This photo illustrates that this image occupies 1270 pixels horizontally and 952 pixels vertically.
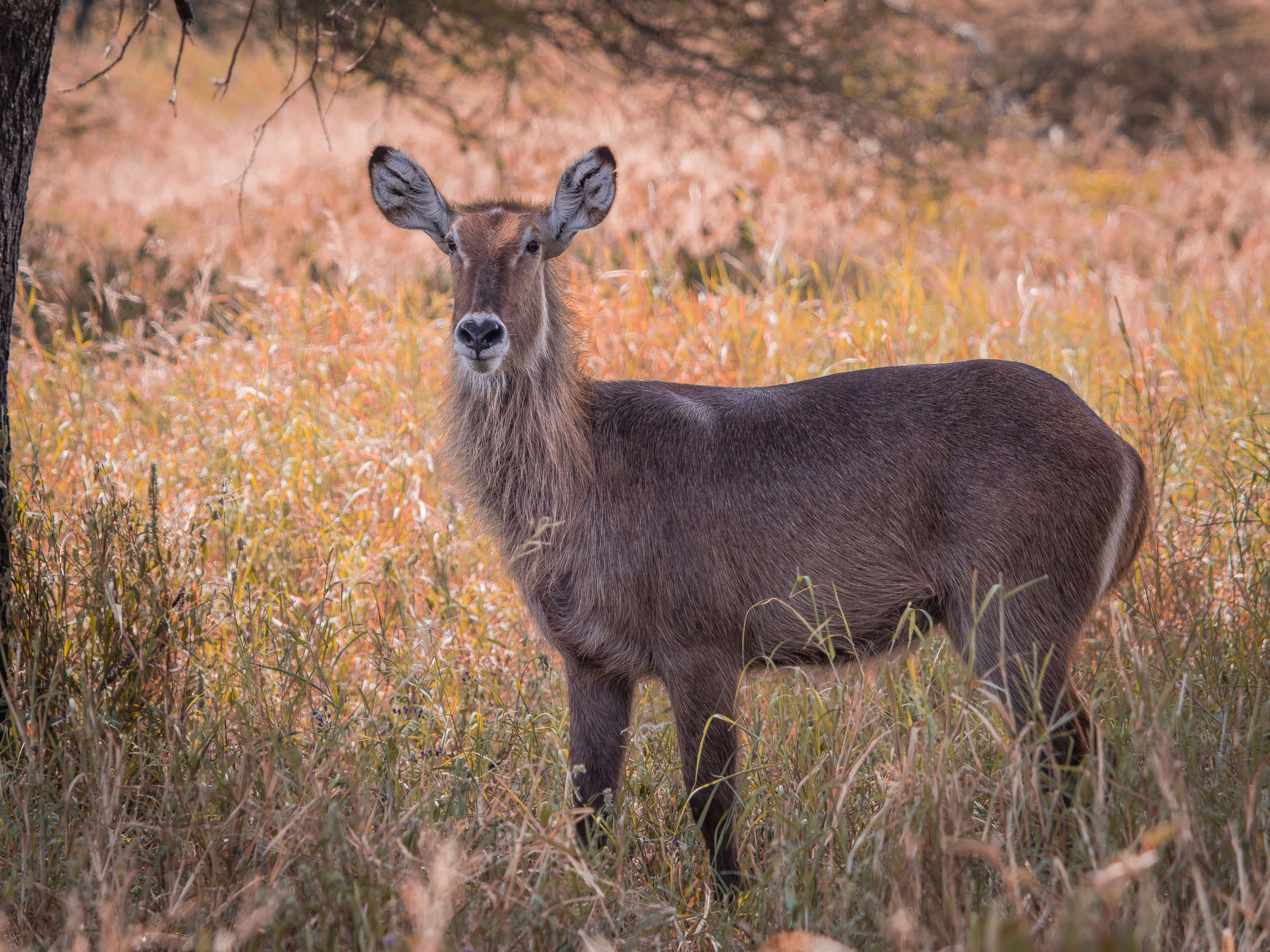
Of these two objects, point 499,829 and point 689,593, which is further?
point 689,593

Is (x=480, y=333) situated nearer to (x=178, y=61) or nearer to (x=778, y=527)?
(x=778, y=527)

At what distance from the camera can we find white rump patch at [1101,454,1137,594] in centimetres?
298

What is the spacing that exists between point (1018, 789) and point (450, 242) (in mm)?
2126

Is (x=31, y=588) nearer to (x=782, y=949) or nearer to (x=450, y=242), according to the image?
(x=450, y=242)

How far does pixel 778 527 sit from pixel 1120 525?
90cm

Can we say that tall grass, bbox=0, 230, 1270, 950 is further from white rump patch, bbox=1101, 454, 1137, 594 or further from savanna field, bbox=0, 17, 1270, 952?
white rump patch, bbox=1101, 454, 1137, 594

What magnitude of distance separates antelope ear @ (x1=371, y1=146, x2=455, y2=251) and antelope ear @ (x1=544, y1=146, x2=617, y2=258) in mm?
311

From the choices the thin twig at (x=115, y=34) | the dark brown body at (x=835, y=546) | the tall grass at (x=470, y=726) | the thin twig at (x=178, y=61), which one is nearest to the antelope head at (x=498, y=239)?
the dark brown body at (x=835, y=546)

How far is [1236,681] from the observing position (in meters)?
3.16

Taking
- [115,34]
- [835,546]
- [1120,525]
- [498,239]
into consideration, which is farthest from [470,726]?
[115,34]

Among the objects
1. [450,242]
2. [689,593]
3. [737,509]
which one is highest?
[450,242]

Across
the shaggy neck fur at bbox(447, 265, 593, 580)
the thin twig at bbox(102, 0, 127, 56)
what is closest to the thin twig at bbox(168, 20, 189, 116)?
the thin twig at bbox(102, 0, 127, 56)

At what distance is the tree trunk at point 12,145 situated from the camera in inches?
117

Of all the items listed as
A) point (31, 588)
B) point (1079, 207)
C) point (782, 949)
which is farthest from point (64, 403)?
point (1079, 207)
